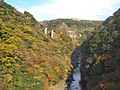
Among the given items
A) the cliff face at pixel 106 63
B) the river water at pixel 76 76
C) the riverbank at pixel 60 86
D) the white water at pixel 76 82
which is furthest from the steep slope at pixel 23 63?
the cliff face at pixel 106 63

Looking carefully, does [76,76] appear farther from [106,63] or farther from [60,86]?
[106,63]

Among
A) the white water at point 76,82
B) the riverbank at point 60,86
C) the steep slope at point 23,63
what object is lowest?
the white water at point 76,82

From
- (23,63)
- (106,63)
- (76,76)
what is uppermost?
(106,63)

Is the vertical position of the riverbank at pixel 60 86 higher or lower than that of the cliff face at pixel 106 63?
lower

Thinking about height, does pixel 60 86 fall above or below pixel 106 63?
below

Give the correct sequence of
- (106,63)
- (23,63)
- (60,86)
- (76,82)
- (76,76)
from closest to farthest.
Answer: (106,63)
(23,63)
(60,86)
(76,82)
(76,76)

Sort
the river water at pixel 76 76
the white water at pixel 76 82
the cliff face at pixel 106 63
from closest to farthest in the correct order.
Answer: the cliff face at pixel 106 63
the white water at pixel 76 82
the river water at pixel 76 76

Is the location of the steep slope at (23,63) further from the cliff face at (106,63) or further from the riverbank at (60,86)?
the cliff face at (106,63)

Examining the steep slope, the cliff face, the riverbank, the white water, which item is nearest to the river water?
the white water

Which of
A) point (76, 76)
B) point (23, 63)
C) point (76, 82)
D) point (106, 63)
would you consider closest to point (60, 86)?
point (76, 82)

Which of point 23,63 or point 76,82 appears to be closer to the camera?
point 23,63

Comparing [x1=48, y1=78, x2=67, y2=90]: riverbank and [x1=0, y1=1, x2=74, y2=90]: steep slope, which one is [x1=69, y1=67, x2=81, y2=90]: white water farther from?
[x1=0, y1=1, x2=74, y2=90]: steep slope

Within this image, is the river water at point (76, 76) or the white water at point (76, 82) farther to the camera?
the river water at point (76, 76)
